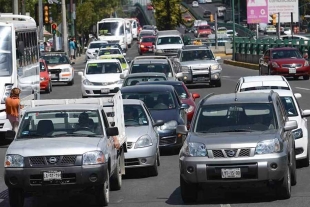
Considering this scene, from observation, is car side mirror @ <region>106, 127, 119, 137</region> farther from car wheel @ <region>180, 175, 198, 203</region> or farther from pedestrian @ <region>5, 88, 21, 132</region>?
pedestrian @ <region>5, 88, 21, 132</region>

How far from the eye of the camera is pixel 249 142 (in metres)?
13.5

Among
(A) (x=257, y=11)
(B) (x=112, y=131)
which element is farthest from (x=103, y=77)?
(A) (x=257, y=11)

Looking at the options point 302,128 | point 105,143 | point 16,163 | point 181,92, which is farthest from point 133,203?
point 181,92

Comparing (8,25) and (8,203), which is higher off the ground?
(8,25)

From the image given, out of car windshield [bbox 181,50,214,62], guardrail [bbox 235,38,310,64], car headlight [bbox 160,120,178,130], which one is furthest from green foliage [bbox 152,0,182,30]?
car headlight [bbox 160,120,178,130]

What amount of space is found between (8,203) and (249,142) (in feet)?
12.5

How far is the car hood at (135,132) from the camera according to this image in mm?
17312

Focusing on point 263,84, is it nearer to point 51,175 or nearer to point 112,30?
point 51,175

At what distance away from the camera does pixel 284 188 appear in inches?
543

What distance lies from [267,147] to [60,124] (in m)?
3.11

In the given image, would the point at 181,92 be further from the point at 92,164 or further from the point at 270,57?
the point at 270,57

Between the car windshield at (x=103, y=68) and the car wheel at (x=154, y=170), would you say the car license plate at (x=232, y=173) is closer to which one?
the car wheel at (x=154, y=170)

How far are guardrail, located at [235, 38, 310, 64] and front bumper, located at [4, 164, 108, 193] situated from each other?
4310 cm

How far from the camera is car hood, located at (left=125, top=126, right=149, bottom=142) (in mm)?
17312
